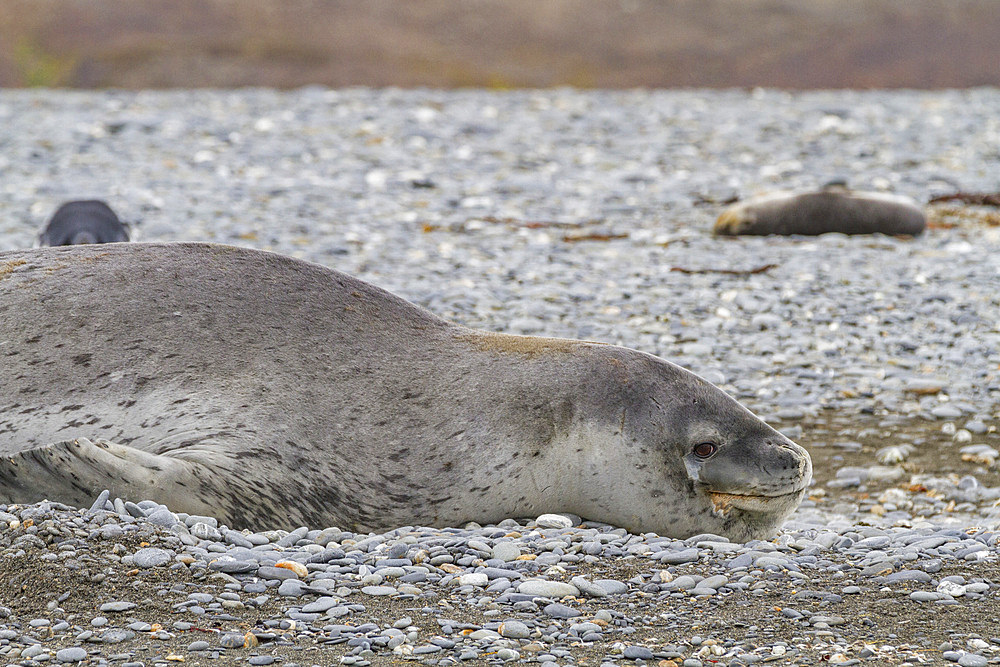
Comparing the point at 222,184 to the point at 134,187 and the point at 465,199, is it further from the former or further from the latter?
the point at 465,199

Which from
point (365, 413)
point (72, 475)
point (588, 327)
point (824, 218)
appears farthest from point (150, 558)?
point (824, 218)

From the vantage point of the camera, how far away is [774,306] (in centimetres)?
720

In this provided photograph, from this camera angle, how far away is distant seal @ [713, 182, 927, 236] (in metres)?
9.02

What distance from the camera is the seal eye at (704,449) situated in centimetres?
372

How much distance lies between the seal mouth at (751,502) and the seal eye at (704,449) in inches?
4.6

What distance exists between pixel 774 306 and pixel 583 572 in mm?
4344

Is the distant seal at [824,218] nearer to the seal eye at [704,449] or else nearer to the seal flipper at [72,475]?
the seal eye at [704,449]

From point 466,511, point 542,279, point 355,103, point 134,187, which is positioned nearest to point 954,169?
point 542,279

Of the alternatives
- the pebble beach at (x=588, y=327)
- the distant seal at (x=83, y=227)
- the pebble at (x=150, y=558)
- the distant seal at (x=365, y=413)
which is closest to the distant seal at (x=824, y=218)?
the pebble beach at (x=588, y=327)

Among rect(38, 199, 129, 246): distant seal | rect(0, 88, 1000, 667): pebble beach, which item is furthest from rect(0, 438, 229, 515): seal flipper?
rect(38, 199, 129, 246): distant seal

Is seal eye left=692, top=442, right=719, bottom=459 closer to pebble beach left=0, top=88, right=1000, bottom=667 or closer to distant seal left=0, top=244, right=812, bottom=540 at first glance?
distant seal left=0, top=244, right=812, bottom=540

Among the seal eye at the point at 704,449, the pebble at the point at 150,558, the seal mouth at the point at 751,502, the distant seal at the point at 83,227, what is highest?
the distant seal at the point at 83,227

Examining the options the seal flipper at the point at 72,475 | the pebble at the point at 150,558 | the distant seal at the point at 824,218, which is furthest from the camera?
the distant seal at the point at 824,218

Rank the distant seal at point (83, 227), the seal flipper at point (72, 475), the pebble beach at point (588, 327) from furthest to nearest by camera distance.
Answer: the distant seal at point (83, 227) → the seal flipper at point (72, 475) → the pebble beach at point (588, 327)
